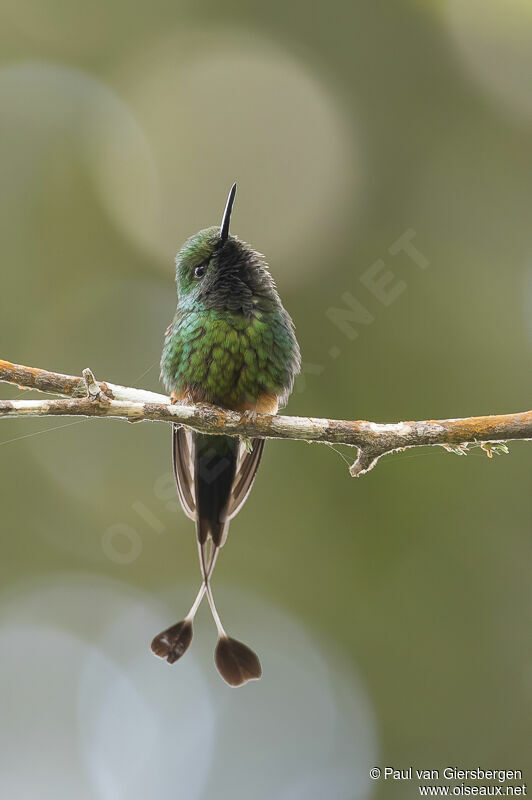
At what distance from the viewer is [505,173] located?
8938 mm

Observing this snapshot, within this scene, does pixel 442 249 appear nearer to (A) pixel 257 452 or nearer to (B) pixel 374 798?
(A) pixel 257 452

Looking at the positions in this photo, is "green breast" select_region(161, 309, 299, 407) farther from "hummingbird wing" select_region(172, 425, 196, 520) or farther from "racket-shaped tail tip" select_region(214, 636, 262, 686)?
"racket-shaped tail tip" select_region(214, 636, 262, 686)

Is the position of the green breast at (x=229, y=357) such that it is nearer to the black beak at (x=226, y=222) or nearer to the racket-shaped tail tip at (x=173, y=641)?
the black beak at (x=226, y=222)

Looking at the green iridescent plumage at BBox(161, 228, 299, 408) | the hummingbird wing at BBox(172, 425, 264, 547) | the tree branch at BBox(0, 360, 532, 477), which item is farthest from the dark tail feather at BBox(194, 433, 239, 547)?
the tree branch at BBox(0, 360, 532, 477)

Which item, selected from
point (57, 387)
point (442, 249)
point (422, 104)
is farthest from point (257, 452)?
point (422, 104)

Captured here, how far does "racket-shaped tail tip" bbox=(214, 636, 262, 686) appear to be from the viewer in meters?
4.31

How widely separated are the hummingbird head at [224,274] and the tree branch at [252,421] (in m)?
1.06

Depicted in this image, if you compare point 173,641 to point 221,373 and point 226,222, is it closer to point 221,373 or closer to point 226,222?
point 221,373

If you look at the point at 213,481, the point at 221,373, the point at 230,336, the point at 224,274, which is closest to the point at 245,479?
the point at 213,481

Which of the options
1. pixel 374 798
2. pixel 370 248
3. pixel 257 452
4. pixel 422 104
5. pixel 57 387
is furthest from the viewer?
pixel 422 104

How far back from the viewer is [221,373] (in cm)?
457

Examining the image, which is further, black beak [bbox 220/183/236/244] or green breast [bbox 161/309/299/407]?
black beak [bbox 220/183/236/244]

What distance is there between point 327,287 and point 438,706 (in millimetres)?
3990

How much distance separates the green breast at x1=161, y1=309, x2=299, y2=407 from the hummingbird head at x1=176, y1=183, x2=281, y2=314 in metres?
0.10
